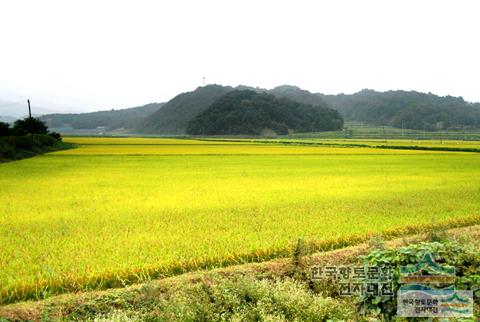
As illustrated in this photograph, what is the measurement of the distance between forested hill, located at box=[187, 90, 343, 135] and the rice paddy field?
104 metres

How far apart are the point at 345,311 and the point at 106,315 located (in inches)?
125

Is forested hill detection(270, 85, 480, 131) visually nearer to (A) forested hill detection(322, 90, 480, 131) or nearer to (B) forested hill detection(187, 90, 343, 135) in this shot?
(A) forested hill detection(322, 90, 480, 131)

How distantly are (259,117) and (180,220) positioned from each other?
113477 mm

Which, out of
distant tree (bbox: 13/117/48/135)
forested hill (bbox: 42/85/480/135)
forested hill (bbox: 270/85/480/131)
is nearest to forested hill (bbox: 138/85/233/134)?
forested hill (bbox: 42/85/480/135)

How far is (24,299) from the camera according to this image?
5.09 meters

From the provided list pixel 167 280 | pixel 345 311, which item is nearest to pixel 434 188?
pixel 345 311

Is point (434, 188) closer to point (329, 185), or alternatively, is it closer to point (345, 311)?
point (329, 185)

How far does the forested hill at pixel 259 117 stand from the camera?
121 metres

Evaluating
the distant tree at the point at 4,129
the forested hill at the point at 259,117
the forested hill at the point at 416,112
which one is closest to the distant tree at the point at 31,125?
the distant tree at the point at 4,129

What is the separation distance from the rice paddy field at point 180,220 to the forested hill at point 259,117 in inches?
4092

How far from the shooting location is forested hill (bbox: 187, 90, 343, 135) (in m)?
121
